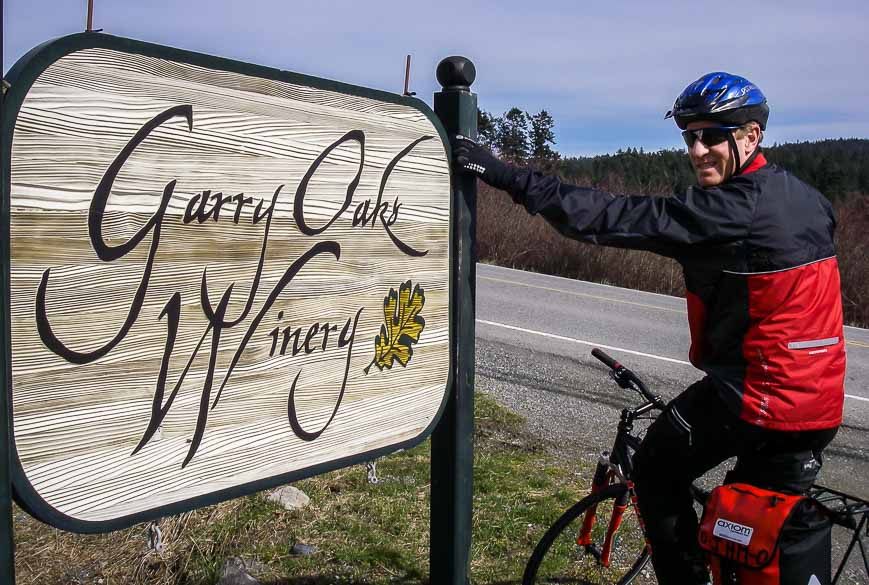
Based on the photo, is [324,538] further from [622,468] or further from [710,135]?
[710,135]

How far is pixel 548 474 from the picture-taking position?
15.3ft

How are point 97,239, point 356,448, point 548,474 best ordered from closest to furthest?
point 97,239 < point 356,448 < point 548,474

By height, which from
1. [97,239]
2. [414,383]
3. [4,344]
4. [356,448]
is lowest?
[356,448]

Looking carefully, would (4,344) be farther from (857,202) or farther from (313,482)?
(857,202)

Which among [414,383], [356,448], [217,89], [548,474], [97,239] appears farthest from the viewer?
[548,474]

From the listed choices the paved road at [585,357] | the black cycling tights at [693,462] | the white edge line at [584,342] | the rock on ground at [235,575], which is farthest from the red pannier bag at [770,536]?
the white edge line at [584,342]

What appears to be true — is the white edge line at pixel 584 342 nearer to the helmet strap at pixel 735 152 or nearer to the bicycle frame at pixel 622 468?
the bicycle frame at pixel 622 468

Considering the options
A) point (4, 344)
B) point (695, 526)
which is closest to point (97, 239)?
point (4, 344)

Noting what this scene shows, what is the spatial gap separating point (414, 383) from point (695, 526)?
118 cm

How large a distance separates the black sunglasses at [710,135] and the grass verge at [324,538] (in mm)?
2024

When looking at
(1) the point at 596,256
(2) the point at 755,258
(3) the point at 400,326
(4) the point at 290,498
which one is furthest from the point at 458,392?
(1) the point at 596,256

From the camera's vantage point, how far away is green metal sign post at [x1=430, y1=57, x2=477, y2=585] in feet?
7.86

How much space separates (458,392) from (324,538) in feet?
5.42

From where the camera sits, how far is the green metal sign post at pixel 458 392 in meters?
2.40
